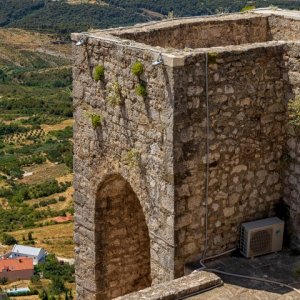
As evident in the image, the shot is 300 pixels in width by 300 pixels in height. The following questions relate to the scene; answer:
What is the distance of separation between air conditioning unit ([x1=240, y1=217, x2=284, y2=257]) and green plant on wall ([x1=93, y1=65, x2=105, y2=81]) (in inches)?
99.1

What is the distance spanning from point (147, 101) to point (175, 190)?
1050 millimetres

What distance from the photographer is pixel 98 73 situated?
7902 mm

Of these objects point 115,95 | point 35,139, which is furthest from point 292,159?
point 35,139

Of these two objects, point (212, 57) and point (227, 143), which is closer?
point (212, 57)

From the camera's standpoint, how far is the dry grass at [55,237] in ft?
171

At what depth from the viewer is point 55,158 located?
71.1m

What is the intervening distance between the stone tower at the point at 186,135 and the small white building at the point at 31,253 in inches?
1694

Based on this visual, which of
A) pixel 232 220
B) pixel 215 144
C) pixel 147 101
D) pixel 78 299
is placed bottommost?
pixel 78 299

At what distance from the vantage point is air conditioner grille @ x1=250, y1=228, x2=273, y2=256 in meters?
7.57

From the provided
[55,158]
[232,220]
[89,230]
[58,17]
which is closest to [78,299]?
[89,230]

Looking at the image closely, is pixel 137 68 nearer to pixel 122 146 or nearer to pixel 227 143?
pixel 122 146

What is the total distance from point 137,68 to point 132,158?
1.11m

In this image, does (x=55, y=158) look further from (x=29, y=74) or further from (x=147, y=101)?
(x=147, y=101)

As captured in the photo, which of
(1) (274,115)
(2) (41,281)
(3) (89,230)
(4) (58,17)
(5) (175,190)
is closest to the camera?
(5) (175,190)
